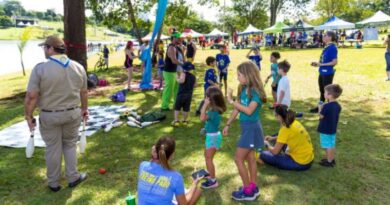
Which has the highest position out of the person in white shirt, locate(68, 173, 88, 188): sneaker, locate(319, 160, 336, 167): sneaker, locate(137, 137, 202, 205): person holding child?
the person in white shirt

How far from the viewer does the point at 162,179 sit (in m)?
2.73

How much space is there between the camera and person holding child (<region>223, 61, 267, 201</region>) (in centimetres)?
354

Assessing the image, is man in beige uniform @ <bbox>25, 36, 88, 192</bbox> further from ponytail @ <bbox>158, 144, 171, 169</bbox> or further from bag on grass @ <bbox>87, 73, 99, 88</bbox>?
bag on grass @ <bbox>87, 73, 99, 88</bbox>

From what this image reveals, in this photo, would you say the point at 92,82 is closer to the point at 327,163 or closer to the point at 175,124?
the point at 175,124

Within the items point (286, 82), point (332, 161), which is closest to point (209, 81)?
point (286, 82)

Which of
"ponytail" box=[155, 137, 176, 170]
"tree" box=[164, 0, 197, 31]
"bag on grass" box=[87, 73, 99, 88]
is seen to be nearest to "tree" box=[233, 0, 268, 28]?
"tree" box=[164, 0, 197, 31]

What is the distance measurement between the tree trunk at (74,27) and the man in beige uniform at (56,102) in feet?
20.4

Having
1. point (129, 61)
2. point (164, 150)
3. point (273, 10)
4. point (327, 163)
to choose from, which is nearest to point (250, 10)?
point (273, 10)

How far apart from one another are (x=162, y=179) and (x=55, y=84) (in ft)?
6.61

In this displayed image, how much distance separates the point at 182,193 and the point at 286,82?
13.1ft

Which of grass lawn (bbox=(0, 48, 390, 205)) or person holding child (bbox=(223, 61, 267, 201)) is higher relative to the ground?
person holding child (bbox=(223, 61, 267, 201))

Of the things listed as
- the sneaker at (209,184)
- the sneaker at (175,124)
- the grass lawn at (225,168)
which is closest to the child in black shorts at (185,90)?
the sneaker at (175,124)

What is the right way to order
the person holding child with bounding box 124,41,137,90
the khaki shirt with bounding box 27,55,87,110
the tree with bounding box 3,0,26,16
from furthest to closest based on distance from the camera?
the tree with bounding box 3,0,26,16
the person holding child with bounding box 124,41,137,90
the khaki shirt with bounding box 27,55,87,110

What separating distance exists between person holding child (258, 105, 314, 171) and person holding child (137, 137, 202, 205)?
76.4 inches
